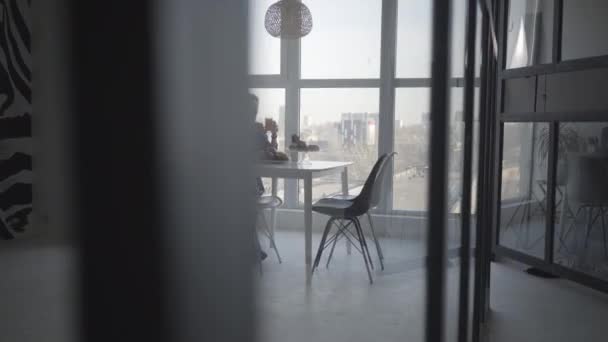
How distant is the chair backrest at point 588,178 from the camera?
295cm

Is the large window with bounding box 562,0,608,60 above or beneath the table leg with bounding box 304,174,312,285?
above

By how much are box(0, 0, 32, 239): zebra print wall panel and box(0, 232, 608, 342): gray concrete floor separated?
456 millimetres

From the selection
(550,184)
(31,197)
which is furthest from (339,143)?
(31,197)

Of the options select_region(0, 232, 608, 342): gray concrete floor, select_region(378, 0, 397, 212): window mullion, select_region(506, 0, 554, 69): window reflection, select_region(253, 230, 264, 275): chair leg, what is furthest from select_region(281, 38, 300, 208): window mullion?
select_region(506, 0, 554, 69): window reflection

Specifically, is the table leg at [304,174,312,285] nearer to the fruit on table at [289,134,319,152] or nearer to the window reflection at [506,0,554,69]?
the fruit on table at [289,134,319,152]

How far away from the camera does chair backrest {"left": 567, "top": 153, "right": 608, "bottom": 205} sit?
2951mm

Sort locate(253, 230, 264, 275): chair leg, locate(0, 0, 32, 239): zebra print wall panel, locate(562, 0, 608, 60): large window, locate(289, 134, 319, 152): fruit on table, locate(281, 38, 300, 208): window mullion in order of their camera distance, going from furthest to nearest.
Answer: locate(0, 0, 32, 239): zebra print wall panel < locate(289, 134, 319, 152): fruit on table < locate(562, 0, 608, 60): large window < locate(281, 38, 300, 208): window mullion < locate(253, 230, 264, 275): chair leg

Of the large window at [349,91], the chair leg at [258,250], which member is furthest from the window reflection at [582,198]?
the chair leg at [258,250]

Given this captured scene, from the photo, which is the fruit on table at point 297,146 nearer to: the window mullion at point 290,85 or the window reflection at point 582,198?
the window mullion at point 290,85

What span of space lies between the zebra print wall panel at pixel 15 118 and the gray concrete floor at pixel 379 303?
1.50ft

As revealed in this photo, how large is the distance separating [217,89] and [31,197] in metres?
4.25

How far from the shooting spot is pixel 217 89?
0.24m

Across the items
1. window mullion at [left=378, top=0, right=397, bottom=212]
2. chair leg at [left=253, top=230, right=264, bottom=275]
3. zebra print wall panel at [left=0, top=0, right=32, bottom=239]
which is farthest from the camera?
window mullion at [left=378, top=0, right=397, bottom=212]

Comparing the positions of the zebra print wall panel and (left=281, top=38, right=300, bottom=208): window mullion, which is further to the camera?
the zebra print wall panel
